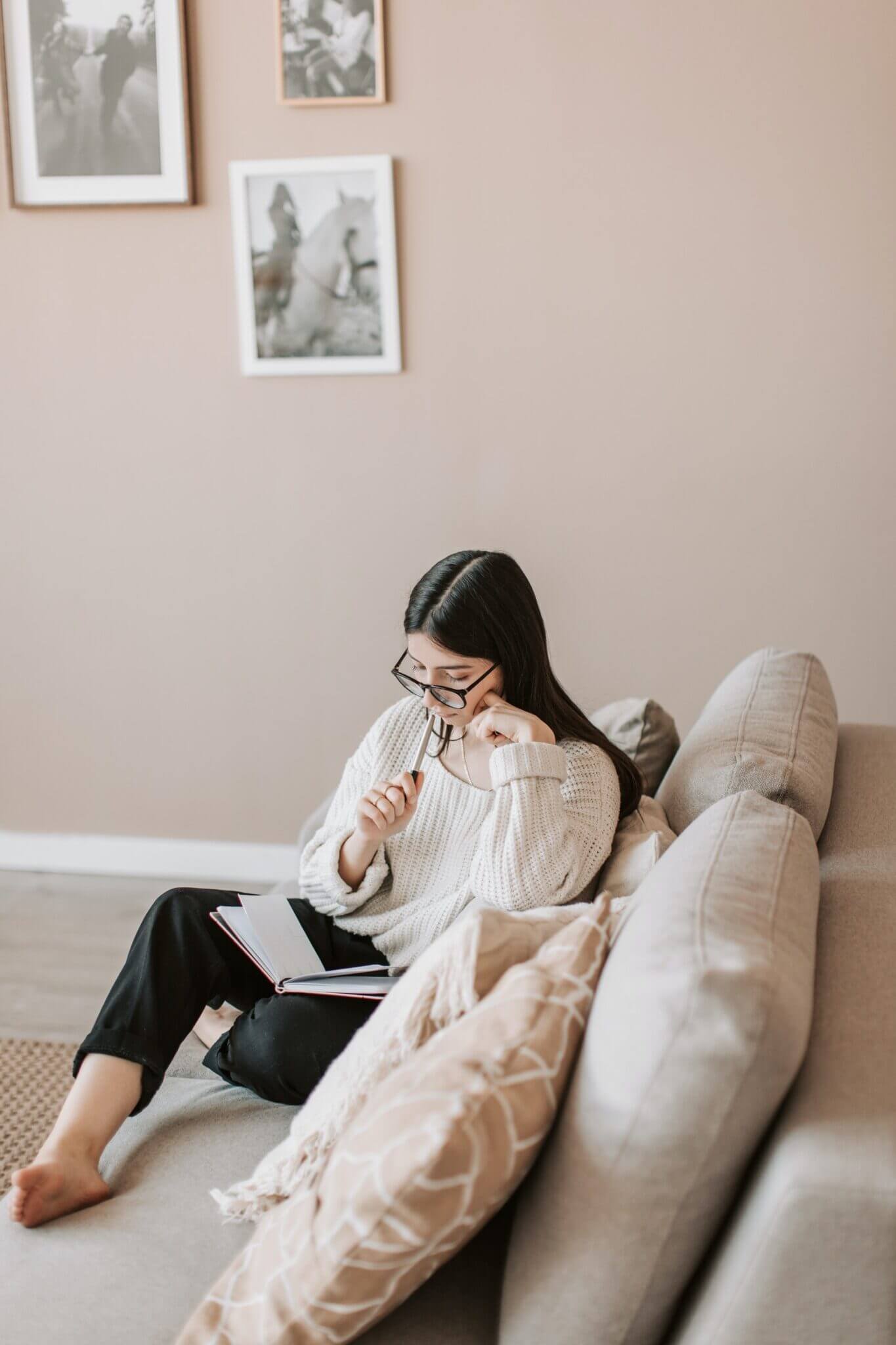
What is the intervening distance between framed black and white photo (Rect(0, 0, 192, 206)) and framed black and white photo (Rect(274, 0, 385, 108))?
23cm

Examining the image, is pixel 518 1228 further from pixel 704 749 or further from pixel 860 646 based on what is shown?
pixel 860 646

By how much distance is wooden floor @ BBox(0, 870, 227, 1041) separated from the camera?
236 cm

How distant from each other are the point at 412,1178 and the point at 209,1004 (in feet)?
2.89

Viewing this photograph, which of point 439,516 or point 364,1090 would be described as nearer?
point 364,1090

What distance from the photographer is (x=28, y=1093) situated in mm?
2070

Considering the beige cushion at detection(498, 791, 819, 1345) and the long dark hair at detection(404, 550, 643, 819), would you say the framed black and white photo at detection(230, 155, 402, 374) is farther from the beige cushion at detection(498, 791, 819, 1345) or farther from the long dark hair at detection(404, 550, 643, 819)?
the beige cushion at detection(498, 791, 819, 1345)

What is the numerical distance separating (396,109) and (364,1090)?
2190 mm

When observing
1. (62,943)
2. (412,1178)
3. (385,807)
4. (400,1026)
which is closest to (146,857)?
(62,943)

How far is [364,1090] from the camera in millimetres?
Result: 1025

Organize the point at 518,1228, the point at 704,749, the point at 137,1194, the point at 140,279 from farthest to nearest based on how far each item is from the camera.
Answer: the point at 140,279, the point at 704,749, the point at 137,1194, the point at 518,1228

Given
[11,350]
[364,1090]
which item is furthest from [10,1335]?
[11,350]

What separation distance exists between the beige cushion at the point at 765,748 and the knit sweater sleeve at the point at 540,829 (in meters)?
0.12

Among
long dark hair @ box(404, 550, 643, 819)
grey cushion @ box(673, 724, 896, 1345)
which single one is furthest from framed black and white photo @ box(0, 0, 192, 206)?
grey cushion @ box(673, 724, 896, 1345)

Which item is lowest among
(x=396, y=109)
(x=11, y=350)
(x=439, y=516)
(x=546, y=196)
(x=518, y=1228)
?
(x=518, y=1228)
